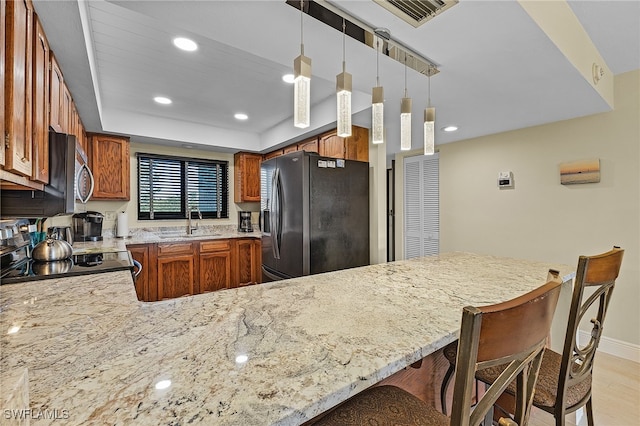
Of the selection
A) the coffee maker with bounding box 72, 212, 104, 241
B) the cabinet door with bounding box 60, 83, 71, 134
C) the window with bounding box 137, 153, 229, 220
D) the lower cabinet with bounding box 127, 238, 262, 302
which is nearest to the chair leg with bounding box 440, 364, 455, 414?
the cabinet door with bounding box 60, 83, 71, 134

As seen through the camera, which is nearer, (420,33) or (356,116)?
(420,33)

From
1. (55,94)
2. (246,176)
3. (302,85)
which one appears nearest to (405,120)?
(302,85)

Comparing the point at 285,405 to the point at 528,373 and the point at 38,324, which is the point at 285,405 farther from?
the point at 38,324

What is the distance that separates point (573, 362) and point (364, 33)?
1.63 meters

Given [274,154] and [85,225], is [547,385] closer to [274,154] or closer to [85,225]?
[274,154]

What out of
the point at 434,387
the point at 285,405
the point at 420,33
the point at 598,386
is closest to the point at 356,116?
the point at 420,33

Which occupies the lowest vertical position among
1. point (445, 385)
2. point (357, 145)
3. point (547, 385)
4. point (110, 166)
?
point (445, 385)

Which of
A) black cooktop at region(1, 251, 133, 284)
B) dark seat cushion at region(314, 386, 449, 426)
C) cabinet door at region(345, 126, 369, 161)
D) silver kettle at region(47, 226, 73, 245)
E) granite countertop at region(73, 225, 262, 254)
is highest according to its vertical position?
cabinet door at region(345, 126, 369, 161)

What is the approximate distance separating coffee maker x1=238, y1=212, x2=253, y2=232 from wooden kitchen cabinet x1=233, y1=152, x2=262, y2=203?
231 mm

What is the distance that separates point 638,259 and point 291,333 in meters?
3.14

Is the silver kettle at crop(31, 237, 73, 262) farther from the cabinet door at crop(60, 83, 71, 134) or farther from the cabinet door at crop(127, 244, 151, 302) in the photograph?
the cabinet door at crop(127, 244, 151, 302)

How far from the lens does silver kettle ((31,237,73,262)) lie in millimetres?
1894

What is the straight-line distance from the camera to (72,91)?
7.22 feet

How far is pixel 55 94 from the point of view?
173 cm
